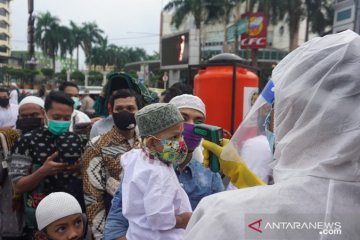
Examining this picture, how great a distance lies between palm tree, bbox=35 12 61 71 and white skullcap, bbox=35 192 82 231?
64.9 metres

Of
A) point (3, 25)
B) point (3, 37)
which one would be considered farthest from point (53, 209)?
point (3, 25)

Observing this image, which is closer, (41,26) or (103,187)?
(103,187)

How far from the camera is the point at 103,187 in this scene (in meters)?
2.50

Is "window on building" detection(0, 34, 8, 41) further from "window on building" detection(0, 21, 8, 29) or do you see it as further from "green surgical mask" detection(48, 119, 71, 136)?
"green surgical mask" detection(48, 119, 71, 136)

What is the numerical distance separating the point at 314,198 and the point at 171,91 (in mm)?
3802

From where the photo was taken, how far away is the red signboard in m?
25.3

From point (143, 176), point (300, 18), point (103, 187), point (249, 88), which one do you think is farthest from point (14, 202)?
point (300, 18)

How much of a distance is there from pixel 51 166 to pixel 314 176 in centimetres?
204

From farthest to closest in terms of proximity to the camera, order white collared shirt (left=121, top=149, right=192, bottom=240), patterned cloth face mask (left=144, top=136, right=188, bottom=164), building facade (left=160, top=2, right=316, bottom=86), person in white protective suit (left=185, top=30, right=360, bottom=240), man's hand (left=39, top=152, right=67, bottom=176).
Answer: building facade (left=160, top=2, right=316, bottom=86) < man's hand (left=39, top=152, right=67, bottom=176) < patterned cloth face mask (left=144, top=136, right=188, bottom=164) < white collared shirt (left=121, top=149, right=192, bottom=240) < person in white protective suit (left=185, top=30, right=360, bottom=240)

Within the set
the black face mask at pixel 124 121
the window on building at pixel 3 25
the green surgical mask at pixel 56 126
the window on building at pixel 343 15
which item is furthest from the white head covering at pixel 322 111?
the window on building at pixel 3 25

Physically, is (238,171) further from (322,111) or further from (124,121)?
(124,121)

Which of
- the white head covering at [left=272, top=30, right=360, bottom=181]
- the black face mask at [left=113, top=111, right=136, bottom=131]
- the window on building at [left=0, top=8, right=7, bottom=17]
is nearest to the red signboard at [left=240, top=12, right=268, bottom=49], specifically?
the black face mask at [left=113, top=111, right=136, bottom=131]

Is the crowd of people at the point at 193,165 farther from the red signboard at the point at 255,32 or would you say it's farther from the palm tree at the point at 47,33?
the palm tree at the point at 47,33

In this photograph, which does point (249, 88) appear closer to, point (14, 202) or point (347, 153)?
point (14, 202)
